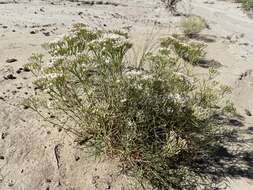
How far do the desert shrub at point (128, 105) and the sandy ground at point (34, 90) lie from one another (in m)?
0.33

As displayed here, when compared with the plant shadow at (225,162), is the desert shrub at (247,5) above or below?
below

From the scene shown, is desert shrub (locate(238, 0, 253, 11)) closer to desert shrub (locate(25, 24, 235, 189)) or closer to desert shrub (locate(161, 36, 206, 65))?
desert shrub (locate(161, 36, 206, 65))

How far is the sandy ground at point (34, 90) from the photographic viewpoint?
4879 millimetres

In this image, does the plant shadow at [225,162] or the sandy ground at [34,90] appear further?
the plant shadow at [225,162]

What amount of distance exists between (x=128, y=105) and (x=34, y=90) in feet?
7.04

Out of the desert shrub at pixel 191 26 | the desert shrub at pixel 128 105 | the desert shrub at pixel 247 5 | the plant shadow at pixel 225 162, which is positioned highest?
the desert shrub at pixel 128 105

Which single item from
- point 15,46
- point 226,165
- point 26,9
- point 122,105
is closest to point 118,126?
point 122,105

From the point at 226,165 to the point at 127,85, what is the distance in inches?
70.6

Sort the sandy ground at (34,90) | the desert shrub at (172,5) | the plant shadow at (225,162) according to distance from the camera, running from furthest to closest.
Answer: the desert shrub at (172,5)
the plant shadow at (225,162)
the sandy ground at (34,90)

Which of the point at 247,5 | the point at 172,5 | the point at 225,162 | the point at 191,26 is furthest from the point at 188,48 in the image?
the point at 247,5

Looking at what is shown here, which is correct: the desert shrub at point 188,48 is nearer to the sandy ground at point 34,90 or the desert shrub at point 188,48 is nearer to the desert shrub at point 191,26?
the sandy ground at point 34,90

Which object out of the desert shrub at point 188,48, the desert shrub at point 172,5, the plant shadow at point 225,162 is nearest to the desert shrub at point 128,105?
the plant shadow at point 225,162

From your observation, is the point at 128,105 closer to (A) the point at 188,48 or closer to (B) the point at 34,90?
(A) the point at 188,48

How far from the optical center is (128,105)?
4723mm
